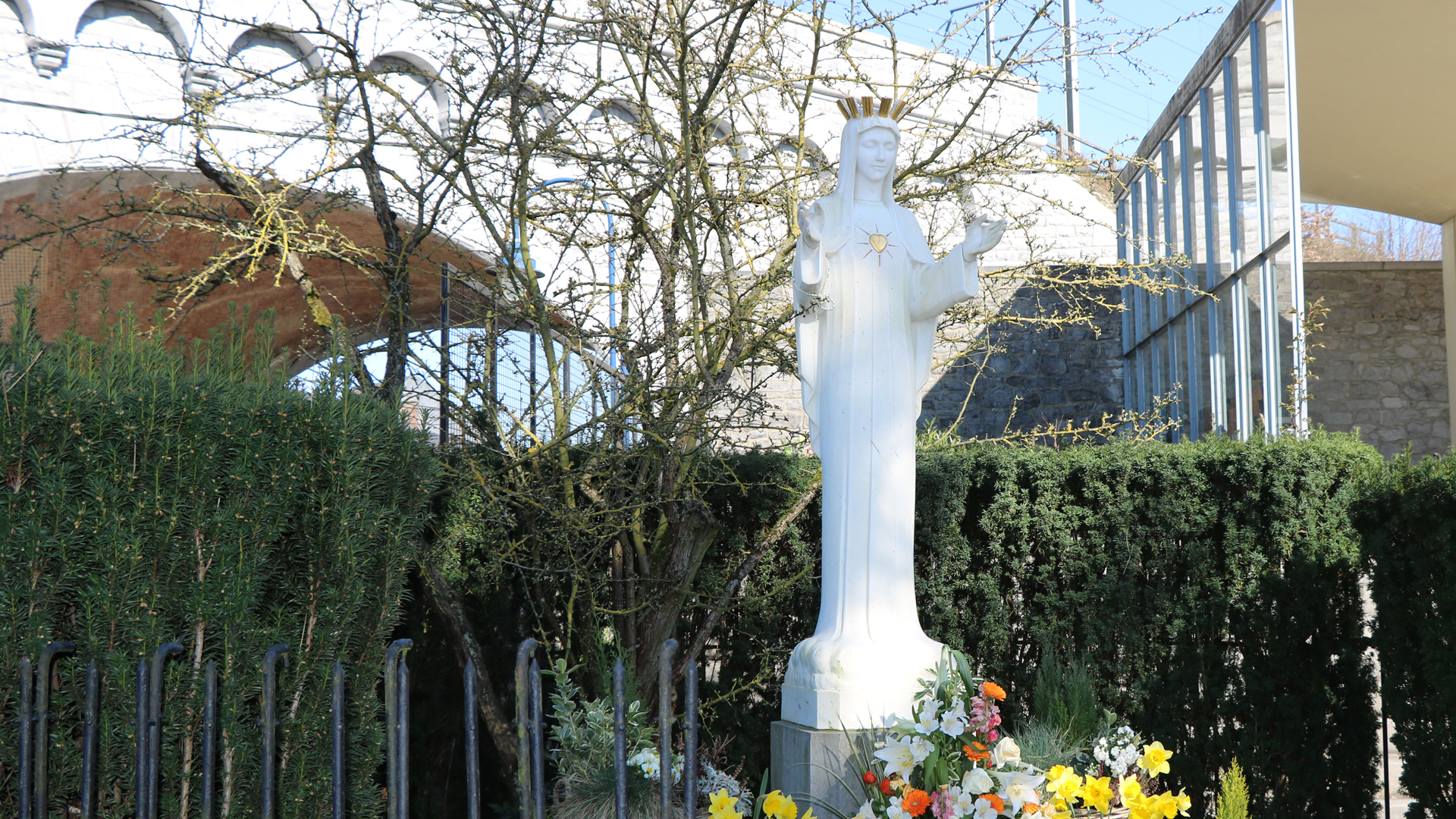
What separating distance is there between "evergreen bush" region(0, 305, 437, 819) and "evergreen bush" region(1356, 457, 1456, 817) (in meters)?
3.86

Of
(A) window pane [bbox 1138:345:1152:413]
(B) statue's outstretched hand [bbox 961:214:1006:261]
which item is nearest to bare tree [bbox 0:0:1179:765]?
(B) statue's outstretched hand [bbox 961:214:1006:261]

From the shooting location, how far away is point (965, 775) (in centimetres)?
302

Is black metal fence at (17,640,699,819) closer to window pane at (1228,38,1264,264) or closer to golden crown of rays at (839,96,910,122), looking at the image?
golden crown of rays at (839,96,910,122)

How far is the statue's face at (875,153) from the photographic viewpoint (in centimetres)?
371

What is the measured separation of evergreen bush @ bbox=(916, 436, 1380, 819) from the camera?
4949 millimetres

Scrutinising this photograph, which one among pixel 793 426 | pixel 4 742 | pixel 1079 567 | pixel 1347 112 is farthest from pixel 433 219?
pixel 1347 112

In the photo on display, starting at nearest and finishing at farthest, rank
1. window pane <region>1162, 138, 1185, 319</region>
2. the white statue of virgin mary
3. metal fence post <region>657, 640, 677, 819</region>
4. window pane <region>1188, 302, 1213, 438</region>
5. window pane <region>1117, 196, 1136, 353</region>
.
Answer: metal fence post <region>657, 640, 677, 819</region> < the white statue of virgin mary < window pane <region>1188, 302, 1213, 438</region> < window pane <region>1162, 138, 1185, 319</region> < window pane <region>1117, 196, 1136, 353</region>

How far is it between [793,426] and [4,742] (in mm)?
8521

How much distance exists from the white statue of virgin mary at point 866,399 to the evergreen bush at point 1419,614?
1.97 meters

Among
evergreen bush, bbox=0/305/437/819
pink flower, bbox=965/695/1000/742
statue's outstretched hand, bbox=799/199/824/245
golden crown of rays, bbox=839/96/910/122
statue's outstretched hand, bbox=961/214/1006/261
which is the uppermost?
golden crown of rays, bbox=839/96/910/122

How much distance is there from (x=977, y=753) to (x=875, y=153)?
205 centimetres

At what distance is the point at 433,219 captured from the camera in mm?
4566

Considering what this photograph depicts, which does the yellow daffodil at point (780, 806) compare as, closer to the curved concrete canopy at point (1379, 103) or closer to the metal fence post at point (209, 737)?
the metal fence post at point (209, 737)

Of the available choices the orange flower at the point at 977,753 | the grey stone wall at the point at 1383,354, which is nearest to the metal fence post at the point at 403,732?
the orange flower at the point at 977,753
